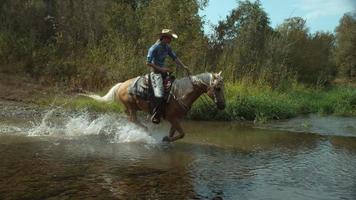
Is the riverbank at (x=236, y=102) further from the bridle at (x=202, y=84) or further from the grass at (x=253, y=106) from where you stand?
the bridle at (x=202, y=84)

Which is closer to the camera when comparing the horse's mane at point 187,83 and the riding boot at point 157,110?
the horse's mane at point 187,83

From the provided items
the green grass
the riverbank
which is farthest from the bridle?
the green grass

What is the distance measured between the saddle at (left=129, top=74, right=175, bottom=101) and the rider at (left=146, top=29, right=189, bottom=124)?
125 mm

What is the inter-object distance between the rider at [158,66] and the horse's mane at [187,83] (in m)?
0.33

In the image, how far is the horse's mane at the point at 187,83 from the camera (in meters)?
10.5

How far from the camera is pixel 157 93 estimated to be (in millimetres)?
10641

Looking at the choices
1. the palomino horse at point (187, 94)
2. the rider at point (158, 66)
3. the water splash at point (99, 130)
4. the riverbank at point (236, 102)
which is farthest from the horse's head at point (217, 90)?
the riverbank at point (236, 102)

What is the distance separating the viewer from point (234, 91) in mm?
16875

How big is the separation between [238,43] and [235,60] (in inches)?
88.3

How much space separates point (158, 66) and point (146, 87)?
0.57 m

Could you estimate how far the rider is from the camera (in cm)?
1070

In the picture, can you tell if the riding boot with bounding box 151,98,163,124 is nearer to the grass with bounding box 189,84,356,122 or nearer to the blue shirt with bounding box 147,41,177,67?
the blue shirt with bounding box 147,41,177,67

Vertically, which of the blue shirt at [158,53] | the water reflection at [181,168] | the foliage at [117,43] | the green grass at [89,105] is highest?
the foliage at [117,43]

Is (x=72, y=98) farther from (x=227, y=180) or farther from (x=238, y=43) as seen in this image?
(x=227, y=180)
